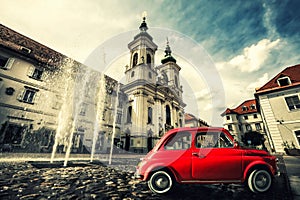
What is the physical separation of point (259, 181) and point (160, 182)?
243 cm

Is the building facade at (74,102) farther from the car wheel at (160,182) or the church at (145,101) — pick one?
the car wheel at (160,182)

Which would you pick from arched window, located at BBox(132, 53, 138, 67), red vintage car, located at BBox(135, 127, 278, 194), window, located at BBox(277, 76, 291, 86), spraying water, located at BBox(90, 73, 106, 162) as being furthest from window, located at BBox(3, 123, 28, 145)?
window, located at BBox(277, 76, 291, 86)

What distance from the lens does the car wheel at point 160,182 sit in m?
3.30

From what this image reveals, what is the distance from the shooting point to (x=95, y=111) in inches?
824

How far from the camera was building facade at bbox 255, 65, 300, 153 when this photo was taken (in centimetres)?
1354

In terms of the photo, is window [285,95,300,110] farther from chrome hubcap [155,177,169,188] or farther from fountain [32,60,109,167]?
fountain [32,60,109,167]

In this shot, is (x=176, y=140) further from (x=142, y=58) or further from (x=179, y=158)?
(x=142, y=58)

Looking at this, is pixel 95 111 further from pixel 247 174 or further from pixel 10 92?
pixel 247 174

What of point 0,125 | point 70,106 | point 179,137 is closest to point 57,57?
point 70,106

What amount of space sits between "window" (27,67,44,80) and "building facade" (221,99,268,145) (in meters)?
40.1

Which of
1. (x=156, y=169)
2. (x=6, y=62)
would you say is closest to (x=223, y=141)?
(x=156, y=169)

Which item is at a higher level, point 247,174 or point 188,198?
point 247,174

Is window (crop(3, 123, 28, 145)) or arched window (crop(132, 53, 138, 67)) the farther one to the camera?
arched window (crop(132, 53, 138, 67))

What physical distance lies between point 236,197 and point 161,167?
175 cm
